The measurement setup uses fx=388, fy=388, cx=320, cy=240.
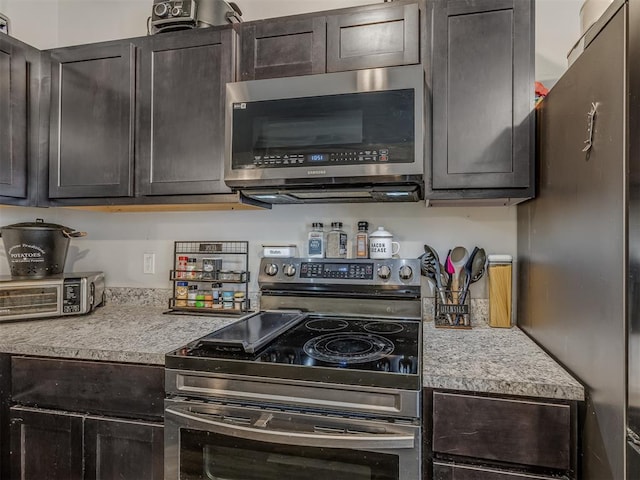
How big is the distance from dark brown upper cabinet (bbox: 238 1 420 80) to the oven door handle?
129 cm

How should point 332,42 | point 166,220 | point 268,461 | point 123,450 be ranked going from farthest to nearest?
point 166,220
point 332,42
point 123,450
point 268,461

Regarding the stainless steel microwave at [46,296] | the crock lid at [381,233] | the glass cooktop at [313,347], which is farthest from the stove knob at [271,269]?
the stainless steel microwave at [46,296]

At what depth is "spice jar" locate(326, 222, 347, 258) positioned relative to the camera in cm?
185

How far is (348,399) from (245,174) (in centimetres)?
90

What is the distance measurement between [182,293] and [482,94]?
5.34 feet

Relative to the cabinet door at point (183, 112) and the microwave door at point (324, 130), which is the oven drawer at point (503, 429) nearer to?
the microwave door at point (324, 130)

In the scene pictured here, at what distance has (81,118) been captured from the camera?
1794 mm

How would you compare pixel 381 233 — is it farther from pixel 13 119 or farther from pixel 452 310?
pixel 13 119

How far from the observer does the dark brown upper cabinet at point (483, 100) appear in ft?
4.56

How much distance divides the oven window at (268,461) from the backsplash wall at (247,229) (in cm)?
87

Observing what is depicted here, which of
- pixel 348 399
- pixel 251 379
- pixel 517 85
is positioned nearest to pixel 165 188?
pixel 251 379

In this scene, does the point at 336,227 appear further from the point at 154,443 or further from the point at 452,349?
the point at 154,443

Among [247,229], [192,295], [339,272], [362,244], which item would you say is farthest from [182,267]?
[362,244]

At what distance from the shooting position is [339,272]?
1.78 metres
